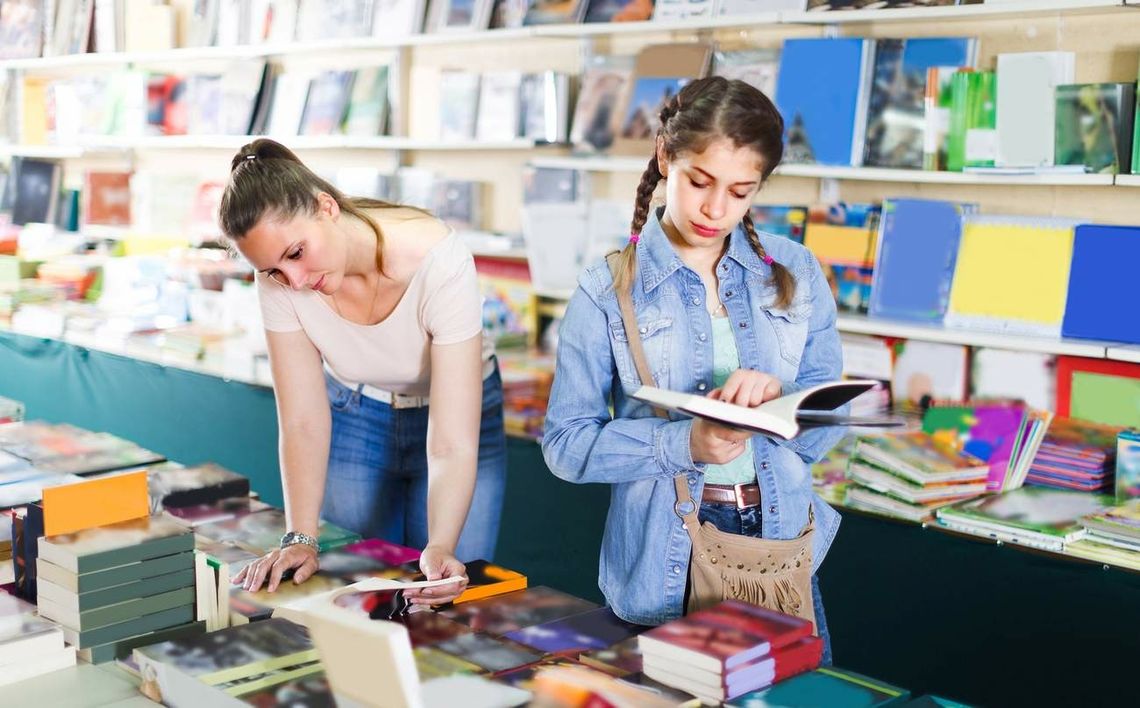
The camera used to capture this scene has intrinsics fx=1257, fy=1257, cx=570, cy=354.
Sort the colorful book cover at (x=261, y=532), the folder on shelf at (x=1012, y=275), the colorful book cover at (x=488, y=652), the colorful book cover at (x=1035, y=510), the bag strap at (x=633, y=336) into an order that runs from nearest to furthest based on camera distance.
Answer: the colorful book cover at (x=488, y=652), the bag strap at (x=633, y=336), the colorful book cover at (x=261, y=532), the colorful book cover at (x=1035, y=510), the folder on shelf at (x=1012, y=275)

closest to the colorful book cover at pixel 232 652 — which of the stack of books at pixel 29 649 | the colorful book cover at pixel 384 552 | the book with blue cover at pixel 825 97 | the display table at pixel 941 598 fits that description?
the stack of books at pixel 29 649

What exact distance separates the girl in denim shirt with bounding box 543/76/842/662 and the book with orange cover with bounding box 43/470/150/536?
2.01ft

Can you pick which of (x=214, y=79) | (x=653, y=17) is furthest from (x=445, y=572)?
(x=214, y=79)

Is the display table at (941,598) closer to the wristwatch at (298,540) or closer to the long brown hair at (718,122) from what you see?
the long brown hair at (718,122)

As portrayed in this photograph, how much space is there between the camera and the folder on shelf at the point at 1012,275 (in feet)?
9.95

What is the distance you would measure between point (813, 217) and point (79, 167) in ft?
15.0

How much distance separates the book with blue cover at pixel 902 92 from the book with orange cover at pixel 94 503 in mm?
2140

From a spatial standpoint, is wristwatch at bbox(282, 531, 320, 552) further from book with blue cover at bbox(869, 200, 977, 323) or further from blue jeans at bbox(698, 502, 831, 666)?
book with blue cover at bbox(869, 200, 977, 323)

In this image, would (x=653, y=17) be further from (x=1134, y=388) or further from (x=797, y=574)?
(x=797, y=574)

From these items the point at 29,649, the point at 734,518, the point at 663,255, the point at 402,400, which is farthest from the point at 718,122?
the point at 29,649

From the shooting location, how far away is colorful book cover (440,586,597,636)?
178 cm

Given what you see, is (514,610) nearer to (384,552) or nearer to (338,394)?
(384,552)

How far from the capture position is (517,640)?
5.65 ft

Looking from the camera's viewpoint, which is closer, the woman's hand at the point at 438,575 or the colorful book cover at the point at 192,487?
the woman's hand at the point at 438,575
